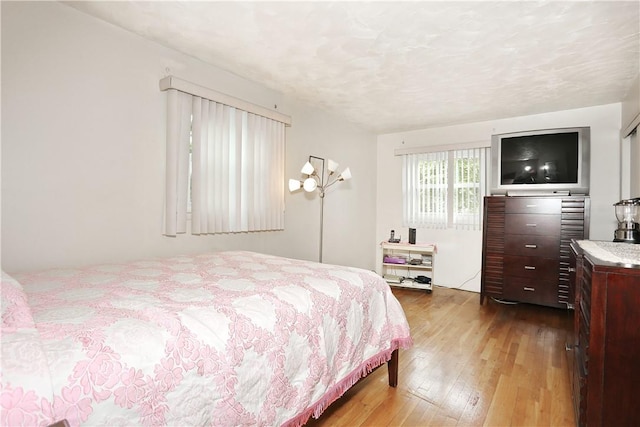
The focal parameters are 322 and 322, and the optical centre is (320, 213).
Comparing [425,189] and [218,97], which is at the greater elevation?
[218,97]

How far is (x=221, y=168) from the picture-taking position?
9.28ft

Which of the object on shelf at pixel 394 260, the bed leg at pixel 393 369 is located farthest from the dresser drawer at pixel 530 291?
the bed leg at pixel 393 369

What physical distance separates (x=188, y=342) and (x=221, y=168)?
204cm

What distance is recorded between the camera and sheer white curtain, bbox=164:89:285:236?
2529mm

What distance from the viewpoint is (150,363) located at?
90cm

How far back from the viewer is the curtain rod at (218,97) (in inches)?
96.3

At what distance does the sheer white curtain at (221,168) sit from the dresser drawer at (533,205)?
2.65 metres

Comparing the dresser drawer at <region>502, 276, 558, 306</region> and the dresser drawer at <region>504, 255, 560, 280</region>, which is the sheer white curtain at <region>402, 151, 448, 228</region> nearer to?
the dresser drawer at <region>504, 255, 560, 280</region>

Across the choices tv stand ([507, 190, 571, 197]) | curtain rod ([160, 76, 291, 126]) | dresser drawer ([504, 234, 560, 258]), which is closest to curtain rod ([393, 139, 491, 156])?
tv stand ([507, 190, 571, 197])

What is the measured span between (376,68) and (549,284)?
2.96 meters

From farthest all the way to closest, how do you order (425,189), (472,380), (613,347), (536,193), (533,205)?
(425,189) < (536,193) < (533,205) < (472,380) < (613,347)

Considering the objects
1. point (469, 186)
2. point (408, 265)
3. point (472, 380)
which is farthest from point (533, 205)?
point (472, 380)

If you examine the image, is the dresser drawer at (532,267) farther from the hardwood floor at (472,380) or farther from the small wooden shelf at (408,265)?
the small wooden shelf at (408,265)

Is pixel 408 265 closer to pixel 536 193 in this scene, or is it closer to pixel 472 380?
pixel 536 193
